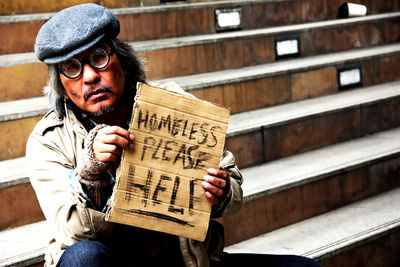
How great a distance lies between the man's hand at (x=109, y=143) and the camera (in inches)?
65.2

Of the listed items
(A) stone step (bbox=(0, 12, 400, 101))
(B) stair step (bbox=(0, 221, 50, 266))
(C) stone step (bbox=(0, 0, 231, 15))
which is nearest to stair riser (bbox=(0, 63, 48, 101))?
(A) stone step (bbox=(0, 12, 400, 101))

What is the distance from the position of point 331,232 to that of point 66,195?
1628 mm

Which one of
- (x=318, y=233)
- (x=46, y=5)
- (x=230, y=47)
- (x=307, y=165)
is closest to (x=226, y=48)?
(x=230, y=47)

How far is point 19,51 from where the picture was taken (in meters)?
3.52

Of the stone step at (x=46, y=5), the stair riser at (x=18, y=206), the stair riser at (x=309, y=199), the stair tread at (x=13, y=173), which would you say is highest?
the stone step at (x=46, y=5)

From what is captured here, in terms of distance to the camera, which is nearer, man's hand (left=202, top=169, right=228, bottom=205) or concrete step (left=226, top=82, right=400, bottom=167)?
man's hand (left=202, top=169, right=228, bottom=205)

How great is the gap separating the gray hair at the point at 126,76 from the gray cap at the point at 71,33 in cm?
9

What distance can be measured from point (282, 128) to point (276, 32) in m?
0.95

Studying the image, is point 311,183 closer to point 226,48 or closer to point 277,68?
point 277,68

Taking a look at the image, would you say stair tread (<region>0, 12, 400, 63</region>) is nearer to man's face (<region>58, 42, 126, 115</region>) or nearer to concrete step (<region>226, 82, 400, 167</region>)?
concrete step (<region>226, 82, 400, 167</region>)

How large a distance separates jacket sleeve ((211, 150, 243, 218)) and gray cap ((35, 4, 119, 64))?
0.58 meters

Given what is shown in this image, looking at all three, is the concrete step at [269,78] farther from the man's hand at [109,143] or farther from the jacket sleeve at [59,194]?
the man's hand at [109,143]

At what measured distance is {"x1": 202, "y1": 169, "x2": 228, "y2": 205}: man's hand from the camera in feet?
5.82

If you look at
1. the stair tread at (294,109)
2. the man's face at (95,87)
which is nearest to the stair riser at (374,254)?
the stair tread at (294,109)
